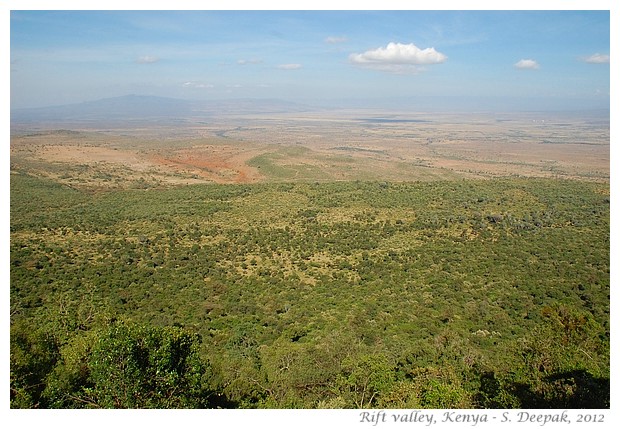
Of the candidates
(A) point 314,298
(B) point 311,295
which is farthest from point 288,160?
(A) point 314,298

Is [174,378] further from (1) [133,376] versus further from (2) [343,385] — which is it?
(2) [343,385]

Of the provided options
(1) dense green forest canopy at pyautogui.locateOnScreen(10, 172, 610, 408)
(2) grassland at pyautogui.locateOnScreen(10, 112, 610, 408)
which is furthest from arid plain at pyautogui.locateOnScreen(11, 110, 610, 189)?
(1) dense green forest canopy at pyautogui.locateOnScreen(10, 172, 610, 408)

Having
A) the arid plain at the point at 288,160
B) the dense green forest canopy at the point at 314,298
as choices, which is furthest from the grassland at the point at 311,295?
the arid plain at the point at 288,160

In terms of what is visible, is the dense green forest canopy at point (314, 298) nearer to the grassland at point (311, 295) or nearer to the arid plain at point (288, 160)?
the grassland at point (311, 295)

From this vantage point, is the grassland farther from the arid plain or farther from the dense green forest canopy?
the arid plain
